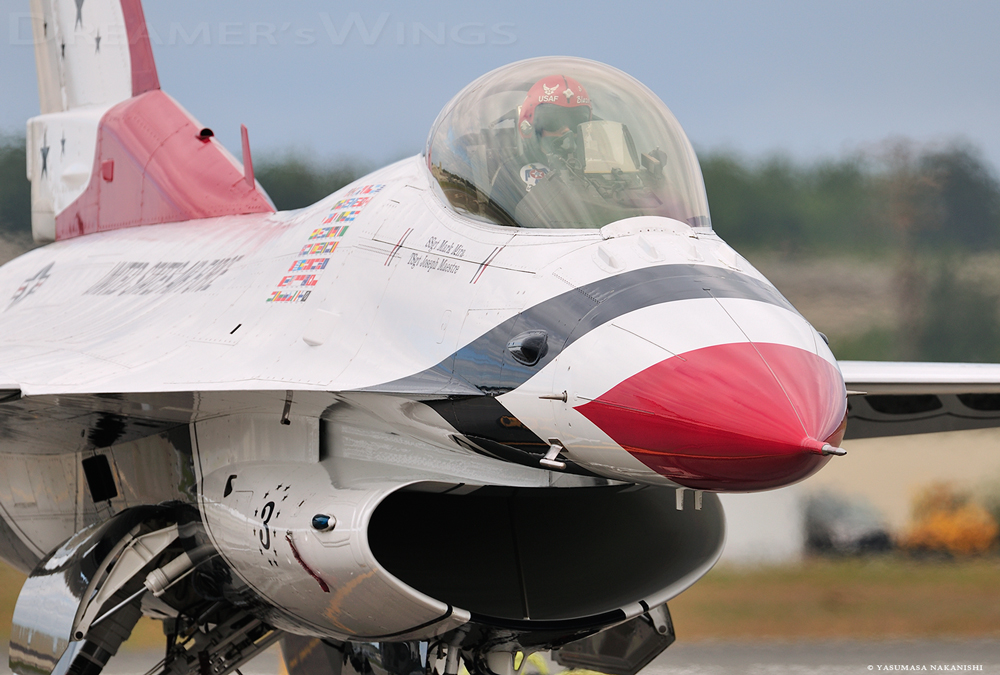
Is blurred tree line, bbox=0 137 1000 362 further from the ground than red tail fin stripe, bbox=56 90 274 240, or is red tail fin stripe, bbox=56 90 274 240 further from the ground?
red tail fin stripe, bbox=56 90 274 240

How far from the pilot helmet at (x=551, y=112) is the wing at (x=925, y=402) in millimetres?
1933

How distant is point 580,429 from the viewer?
2.58 m

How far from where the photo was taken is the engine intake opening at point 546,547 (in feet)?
11.8

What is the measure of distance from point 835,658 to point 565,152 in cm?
633

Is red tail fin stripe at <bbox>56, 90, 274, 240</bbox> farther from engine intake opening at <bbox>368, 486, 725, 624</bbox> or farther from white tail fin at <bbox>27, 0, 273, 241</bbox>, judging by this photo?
engine intake opening at <bbox>368, 486, 725, 624</bbox>

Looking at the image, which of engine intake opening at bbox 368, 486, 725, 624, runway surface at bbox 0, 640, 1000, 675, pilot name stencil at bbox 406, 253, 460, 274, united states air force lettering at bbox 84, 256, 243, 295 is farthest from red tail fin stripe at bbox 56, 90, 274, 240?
runway surface at bbox 0, 640, 1000, 675

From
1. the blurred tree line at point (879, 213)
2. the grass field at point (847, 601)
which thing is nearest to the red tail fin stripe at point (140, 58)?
the blurred tree line at point (879, 213)

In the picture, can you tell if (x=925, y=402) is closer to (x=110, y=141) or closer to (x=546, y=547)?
(x=546, y=547)

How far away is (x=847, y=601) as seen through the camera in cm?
802

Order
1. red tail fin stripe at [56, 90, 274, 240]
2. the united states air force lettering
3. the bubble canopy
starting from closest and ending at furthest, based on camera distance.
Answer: the bubble canopy < the united states air force lettering < red tail fin stripe at [56, 90, 274, 240]

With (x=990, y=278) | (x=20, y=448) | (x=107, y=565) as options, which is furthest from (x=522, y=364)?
(x=990, y=278)

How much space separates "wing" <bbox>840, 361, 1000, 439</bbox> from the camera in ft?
14.6

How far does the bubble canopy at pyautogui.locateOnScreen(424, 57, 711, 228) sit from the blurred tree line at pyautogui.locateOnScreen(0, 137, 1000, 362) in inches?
230

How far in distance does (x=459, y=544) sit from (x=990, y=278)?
6.97m
